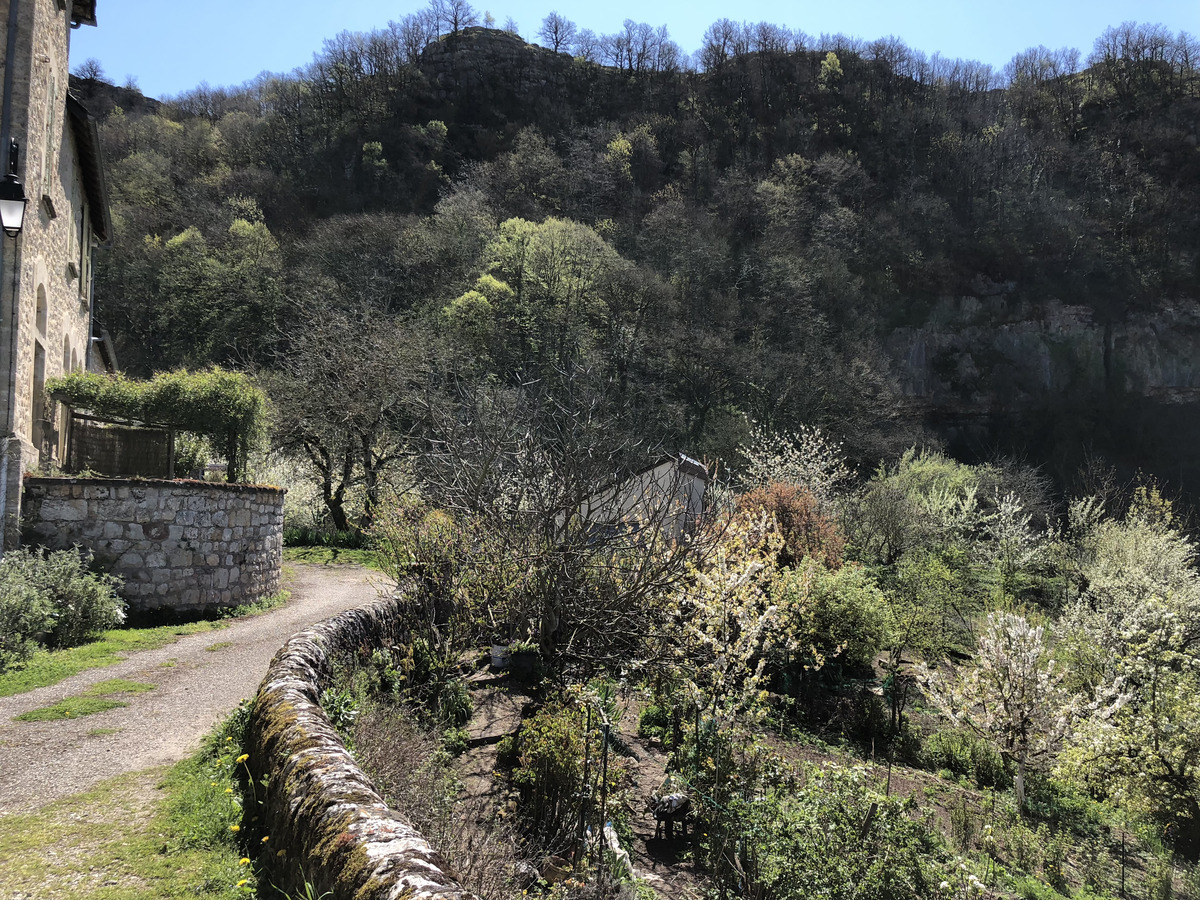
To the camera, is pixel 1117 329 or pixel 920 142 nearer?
pixel 1117 329

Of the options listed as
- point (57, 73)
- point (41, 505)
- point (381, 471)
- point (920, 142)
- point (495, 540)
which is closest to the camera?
point (495, 540)

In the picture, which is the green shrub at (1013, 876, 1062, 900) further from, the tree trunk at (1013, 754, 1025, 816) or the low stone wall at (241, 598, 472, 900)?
the low stone wall at (241, 598, 472, 900)

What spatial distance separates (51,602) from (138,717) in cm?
337

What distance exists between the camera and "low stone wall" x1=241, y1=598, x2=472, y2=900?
279 cm

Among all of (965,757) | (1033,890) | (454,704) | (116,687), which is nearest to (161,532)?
(116,687)

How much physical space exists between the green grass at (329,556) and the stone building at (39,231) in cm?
539

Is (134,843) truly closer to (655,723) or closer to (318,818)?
(318,818)

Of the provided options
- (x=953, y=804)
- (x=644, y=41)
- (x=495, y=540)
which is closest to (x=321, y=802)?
(x=495, y=540)

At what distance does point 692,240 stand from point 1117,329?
2451 centimetres

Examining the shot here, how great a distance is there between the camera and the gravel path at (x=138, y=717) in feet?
15.7

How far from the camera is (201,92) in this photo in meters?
56.3

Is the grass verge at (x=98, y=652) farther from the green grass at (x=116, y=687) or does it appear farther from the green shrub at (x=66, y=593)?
the green grass at (x=116, y=687)

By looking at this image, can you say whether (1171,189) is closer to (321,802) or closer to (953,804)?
(953,804)

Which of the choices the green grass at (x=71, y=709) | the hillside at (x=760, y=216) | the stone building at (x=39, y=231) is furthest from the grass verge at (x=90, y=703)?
the hillside at (x=760, y=216)
